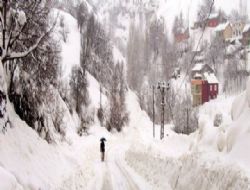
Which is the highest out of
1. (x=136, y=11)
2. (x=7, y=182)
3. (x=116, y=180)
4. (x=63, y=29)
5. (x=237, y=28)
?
(x=136, y=11)

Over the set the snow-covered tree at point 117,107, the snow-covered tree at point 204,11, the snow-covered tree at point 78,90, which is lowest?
the snow-covered tree at point 117,107

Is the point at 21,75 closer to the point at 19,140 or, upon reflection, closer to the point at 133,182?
the point at 19,140

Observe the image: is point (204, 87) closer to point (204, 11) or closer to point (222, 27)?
point (222, 27)

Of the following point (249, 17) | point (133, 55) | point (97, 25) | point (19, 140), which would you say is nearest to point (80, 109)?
point (97, 25)

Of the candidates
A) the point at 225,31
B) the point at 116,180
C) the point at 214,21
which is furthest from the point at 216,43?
the point at 116,180

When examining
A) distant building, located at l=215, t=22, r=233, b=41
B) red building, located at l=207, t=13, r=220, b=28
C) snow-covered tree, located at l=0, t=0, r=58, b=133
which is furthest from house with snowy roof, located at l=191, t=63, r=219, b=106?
snow-covered tree, located at l=0, t=0, r=58, b=133

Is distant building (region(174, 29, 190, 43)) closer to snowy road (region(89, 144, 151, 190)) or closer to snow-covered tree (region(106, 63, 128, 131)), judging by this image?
snow-covered tree (region(106, 63, 128, 131))

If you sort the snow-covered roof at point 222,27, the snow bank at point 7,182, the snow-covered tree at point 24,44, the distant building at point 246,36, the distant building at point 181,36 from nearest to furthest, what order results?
the snow bank at point 7,182
the snow-covered tree at point 24,44
the distant building at point 246,36
the snow-covered roof at point 222,27
the distant building at point 181,36

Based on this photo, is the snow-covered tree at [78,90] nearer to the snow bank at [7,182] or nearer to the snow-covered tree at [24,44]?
the snow-covered tree at [24,44]

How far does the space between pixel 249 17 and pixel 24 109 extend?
392 feet

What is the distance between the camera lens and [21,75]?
19.4m

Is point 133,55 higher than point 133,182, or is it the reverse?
point 133,55

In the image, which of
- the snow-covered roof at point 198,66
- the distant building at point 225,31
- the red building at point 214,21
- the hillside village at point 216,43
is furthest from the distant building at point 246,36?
the red building at point 214,21

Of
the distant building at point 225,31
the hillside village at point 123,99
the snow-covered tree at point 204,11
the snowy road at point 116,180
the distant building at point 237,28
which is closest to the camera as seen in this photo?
the hillside village at point 123,99
